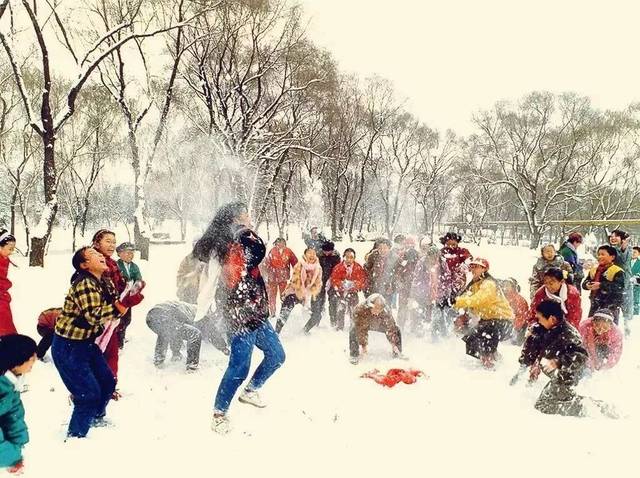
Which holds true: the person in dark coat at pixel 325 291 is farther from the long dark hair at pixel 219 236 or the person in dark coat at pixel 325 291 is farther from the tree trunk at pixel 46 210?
the tree trunk at pixel 46 210

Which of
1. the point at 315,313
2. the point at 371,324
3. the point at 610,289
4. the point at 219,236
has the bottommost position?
the point at 315,313

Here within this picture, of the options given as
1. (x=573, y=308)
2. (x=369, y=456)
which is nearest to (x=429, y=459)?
(x=369, y=456)

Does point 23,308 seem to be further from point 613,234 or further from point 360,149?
point 360,149

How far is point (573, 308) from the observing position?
233 inches

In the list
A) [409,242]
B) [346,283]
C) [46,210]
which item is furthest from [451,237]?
[46,210]

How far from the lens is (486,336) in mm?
6168

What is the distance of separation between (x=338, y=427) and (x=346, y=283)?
14.5 ft

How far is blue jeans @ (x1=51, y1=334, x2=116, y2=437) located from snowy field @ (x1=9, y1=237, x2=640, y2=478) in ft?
0.57

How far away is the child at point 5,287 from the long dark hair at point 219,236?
9.43ft

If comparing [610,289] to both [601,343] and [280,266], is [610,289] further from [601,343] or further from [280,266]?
[280,266]

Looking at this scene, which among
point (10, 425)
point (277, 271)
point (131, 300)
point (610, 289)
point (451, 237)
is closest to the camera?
point (10, 425)

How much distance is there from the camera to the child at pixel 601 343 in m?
5.59

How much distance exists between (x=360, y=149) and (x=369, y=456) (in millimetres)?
33127

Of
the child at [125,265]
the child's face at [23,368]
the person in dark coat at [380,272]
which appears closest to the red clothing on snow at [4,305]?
the child at [125,265]
